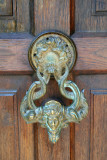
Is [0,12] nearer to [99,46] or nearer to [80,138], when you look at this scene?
[99,46]

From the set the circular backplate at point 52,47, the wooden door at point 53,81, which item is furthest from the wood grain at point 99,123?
the circular backplate at point 52,47

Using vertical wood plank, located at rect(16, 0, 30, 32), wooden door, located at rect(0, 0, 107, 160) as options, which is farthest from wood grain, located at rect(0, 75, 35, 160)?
vertical wood plank, located at rect(16, 0, 30, 32)

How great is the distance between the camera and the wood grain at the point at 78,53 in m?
0.42

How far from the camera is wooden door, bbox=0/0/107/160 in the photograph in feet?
1.37

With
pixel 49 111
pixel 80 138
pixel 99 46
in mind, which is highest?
pixel 99 46

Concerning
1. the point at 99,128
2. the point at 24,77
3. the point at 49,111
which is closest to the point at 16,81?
the point at 24,77

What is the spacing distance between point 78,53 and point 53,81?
3.6 inches

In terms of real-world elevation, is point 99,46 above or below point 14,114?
above

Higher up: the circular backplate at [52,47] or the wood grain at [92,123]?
the circular backplate at [52,47]

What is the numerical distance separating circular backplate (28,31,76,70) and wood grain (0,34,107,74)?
0.02m

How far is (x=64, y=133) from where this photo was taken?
0.44m

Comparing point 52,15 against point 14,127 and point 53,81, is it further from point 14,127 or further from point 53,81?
point 14,127

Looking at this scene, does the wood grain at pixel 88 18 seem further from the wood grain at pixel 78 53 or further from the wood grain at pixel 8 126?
the wood grain at pixel 8 126

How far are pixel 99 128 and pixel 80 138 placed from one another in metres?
0.06
